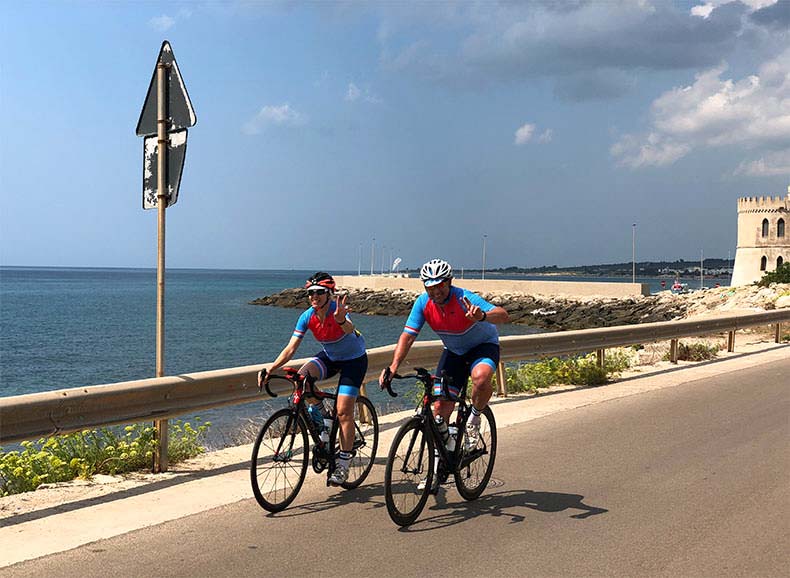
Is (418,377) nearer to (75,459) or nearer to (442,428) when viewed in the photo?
(442,428)

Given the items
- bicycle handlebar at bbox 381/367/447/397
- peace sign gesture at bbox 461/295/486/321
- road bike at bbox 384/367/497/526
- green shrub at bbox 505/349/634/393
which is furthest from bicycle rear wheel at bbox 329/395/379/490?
green shrub at bbox 505/349/634/393

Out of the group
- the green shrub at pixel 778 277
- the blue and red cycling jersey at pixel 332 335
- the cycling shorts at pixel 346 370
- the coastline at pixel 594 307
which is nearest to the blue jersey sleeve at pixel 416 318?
the blue and red cycling jersey at pixel 332 335

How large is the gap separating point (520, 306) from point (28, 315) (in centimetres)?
4668

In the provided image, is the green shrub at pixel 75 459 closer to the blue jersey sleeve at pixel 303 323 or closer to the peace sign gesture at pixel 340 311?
the blue jersey sleeve at pixel 303 323

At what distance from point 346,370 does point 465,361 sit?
1004 millimetres

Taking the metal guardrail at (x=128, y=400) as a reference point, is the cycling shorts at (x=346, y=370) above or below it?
above

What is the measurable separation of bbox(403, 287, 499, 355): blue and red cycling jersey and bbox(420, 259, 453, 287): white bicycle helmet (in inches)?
7.5

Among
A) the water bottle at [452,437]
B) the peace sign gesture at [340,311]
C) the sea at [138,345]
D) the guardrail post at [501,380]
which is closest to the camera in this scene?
the water bottle at [452,437]

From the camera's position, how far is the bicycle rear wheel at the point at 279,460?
6945 millimetres

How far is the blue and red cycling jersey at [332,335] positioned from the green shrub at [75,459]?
215 cm

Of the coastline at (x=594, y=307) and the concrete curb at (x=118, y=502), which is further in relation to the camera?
the coastline at (x=594, y=307)

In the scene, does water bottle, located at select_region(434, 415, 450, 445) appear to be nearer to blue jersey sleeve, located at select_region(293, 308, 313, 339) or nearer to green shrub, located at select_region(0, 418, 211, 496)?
blue jersey sleeve, located at select_region(293, 308, 313, 339)

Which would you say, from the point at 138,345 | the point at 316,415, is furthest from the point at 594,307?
the point at 316,415

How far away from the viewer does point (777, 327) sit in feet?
82.4
